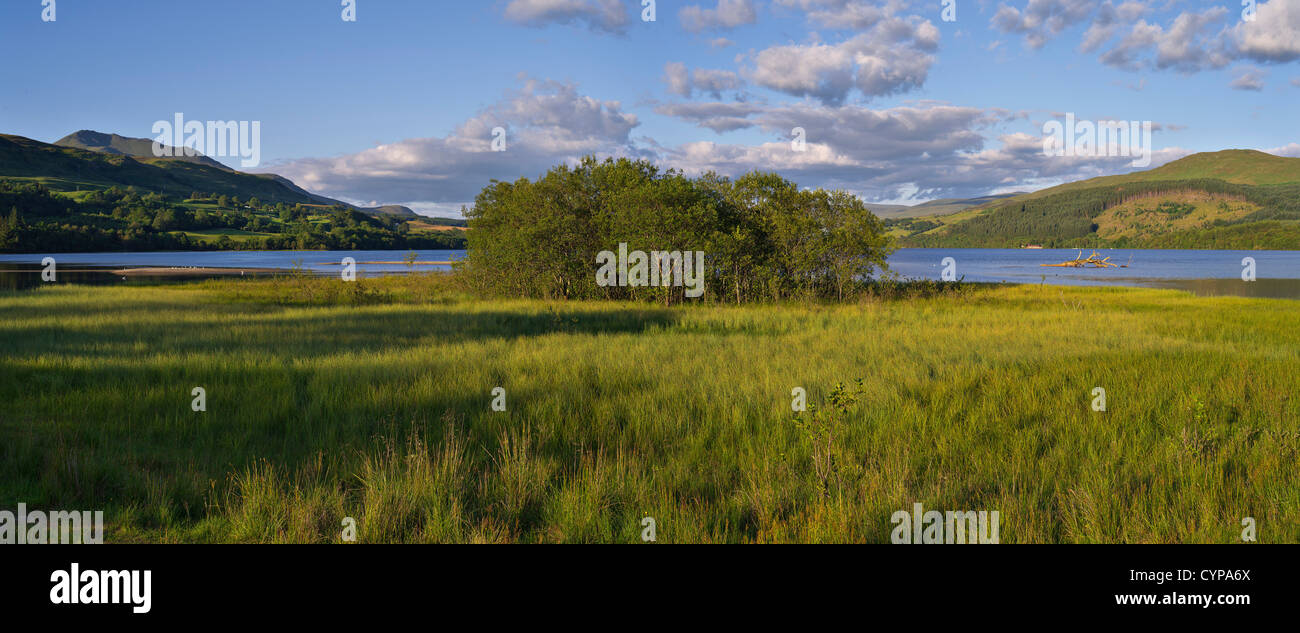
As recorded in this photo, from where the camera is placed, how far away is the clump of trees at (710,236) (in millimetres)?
29453

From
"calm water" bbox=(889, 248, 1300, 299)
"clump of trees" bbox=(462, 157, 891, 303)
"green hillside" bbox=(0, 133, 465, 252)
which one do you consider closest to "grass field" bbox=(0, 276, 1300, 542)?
"clump of trees" bbox=(462, 157, 891, 303)

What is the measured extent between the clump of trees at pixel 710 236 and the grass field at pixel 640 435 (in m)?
13.0

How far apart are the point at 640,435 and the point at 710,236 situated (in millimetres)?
21762

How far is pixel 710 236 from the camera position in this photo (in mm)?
28578

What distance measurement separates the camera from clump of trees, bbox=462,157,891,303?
1160 inches

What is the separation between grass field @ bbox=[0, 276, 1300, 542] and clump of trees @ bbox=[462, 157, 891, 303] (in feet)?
42.7

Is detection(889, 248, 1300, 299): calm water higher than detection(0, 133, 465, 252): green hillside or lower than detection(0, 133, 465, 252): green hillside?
lower

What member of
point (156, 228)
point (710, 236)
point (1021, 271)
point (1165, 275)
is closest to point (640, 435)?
point (710, 236)

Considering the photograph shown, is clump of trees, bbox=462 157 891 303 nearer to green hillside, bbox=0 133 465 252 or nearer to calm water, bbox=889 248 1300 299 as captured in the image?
calm water, bbox=889 248 1300 299

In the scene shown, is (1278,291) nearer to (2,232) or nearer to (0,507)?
(0,507)

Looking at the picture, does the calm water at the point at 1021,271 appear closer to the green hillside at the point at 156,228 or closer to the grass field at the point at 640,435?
the green hillside at the point at 156,228

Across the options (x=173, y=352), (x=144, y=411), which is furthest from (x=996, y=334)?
(x=173, y=352)

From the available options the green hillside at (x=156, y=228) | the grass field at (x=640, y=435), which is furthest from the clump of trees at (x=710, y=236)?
the green hillside at (x=156, y=228)

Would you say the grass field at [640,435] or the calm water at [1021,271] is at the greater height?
the calm water at [1021,271]
